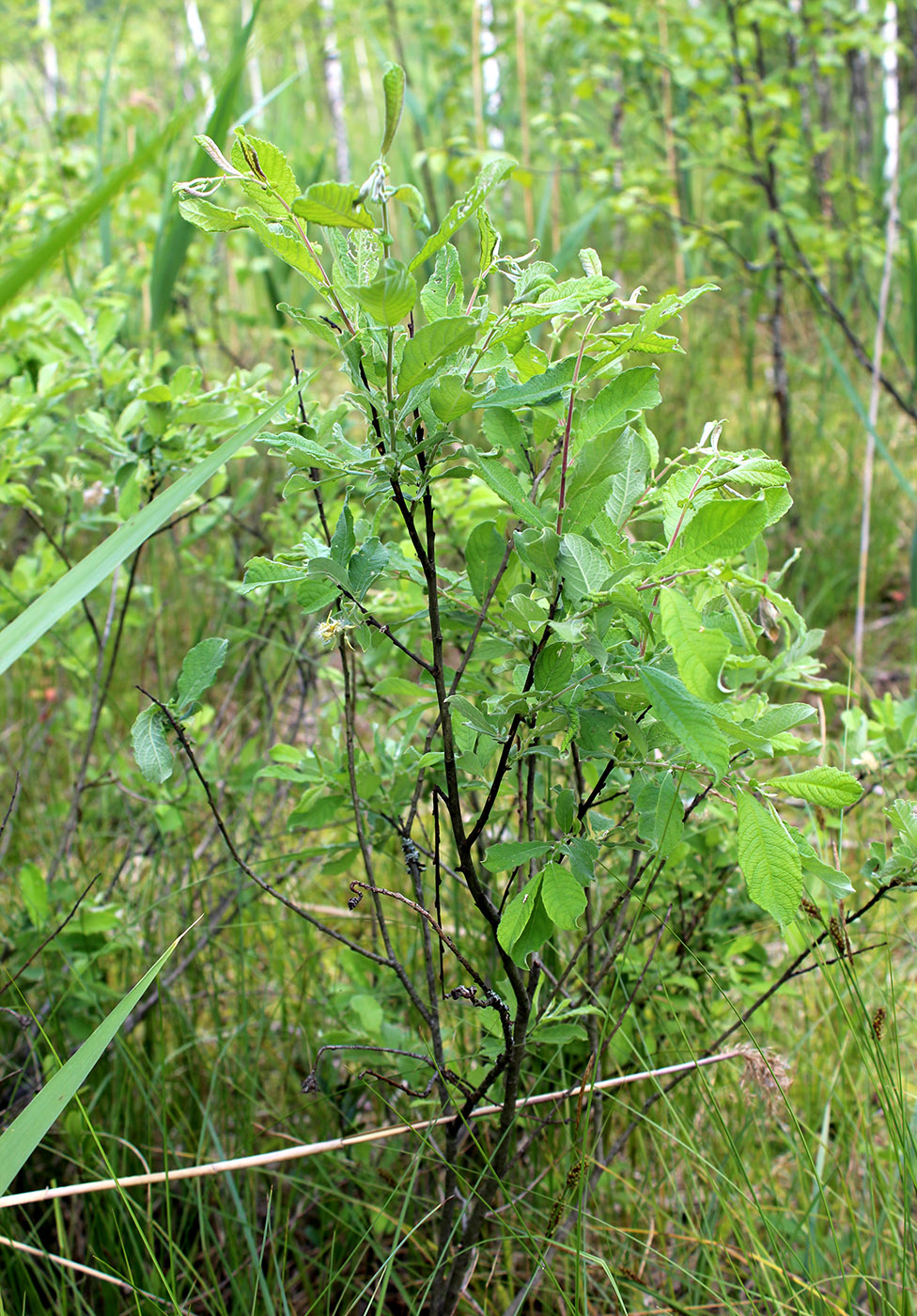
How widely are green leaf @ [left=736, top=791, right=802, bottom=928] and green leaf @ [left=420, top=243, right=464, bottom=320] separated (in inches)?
15.2

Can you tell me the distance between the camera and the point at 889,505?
9.46 feet

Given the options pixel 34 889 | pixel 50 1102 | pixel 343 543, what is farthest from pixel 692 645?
pixel 34 889

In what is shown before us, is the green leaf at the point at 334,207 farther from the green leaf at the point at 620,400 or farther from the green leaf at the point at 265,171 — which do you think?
the green leaf at the point at 620,400

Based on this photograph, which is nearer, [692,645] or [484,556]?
[692,645]

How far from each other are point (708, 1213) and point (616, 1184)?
0.13 m

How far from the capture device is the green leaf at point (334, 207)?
51cm

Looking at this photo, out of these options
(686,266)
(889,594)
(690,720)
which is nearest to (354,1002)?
(690,720)

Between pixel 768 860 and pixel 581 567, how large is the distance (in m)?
0.23

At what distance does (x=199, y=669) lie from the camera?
758 mm

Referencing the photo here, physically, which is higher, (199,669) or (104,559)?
(104,559)

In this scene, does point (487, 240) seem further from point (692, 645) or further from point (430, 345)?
point (692, 645)

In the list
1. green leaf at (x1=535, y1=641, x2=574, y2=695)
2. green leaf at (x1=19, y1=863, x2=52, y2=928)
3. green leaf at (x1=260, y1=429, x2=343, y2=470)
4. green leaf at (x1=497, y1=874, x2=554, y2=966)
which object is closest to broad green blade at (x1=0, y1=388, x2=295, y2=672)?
green leaf at (x1=260, y1=429, x2=343, y2=470)

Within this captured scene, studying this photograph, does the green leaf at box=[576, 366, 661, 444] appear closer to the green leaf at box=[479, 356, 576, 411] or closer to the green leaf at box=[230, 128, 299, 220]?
the green leaf at box=[479, 356, 576, 411]

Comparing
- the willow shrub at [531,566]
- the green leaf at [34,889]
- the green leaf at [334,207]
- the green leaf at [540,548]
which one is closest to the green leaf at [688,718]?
the willow shrub at [531,566]
